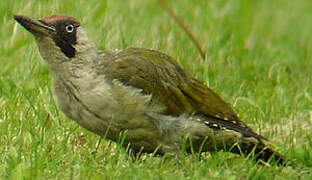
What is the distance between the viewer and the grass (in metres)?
6.82

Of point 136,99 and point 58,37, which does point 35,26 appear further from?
point 136,99

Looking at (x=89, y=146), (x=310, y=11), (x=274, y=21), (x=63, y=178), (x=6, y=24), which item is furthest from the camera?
(x=310, y=11)

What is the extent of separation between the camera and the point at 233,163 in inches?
281

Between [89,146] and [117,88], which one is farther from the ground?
[117,88]

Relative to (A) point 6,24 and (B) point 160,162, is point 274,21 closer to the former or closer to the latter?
(A) point 6,24

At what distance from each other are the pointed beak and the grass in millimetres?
694

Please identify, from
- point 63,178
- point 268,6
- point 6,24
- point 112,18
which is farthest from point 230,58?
point 268,6

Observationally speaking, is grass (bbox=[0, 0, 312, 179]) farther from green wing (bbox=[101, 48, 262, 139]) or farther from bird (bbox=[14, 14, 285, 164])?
green wing (bbox=[101, 48, 262, 139])

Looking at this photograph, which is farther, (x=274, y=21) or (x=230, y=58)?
(x=274, y=21)

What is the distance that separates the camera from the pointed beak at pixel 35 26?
272 inches

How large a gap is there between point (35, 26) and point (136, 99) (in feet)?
2.60

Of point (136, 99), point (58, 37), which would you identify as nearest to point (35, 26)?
point (58, 37)

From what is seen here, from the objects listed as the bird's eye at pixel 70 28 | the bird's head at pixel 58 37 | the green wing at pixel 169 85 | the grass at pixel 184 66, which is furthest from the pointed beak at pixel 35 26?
the grass at pixel 184 66

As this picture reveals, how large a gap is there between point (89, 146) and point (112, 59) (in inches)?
25.6
